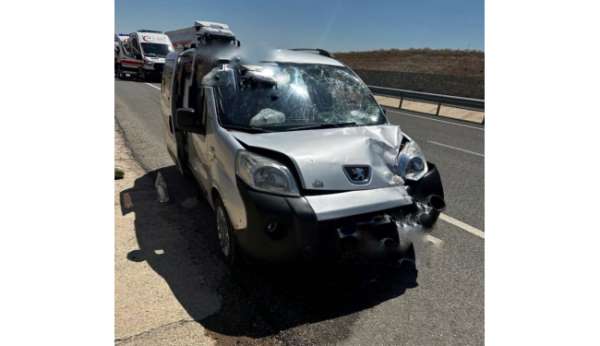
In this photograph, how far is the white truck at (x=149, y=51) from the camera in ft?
69.9

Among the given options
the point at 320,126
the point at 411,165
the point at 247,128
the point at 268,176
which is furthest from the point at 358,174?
the point at 247,128

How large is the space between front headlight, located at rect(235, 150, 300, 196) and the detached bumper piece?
54mm

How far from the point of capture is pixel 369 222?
8.89 ft

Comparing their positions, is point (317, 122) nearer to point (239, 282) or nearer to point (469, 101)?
point (239, 282)

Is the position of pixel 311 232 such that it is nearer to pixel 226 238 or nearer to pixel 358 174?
pixel 358 174

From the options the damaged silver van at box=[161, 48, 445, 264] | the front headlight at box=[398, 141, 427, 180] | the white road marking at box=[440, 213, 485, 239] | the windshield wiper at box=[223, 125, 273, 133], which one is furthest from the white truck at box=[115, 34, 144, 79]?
the front headlight at box=[398, 141, 427, 180]

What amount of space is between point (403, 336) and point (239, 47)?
3.17m

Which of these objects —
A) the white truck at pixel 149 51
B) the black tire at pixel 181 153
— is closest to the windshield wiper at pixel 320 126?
the black tire at pixel 181 153

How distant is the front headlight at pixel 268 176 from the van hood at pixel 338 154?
0.10 meters

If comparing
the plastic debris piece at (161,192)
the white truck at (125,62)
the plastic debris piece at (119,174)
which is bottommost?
the plastic debris piece at (161,192)

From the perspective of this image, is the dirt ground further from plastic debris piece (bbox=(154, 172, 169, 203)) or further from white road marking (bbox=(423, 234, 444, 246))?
white road marking (bbox=(423, 234, 444, 246))

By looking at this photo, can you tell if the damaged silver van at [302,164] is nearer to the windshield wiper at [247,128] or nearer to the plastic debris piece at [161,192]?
the windshield wiper at [247,128]

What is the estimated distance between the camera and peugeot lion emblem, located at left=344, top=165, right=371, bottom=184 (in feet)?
9.34

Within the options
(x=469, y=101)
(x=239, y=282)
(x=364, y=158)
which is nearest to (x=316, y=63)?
(x=364, y=158)
